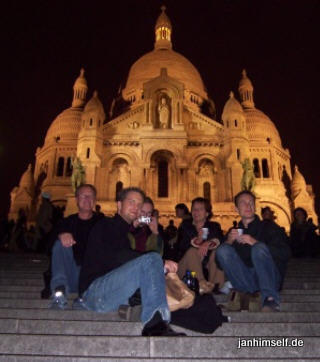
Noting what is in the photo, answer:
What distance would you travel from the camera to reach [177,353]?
3881mm

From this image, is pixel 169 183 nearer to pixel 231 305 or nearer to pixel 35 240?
pixel 35 240

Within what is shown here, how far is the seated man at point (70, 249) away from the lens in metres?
5.32

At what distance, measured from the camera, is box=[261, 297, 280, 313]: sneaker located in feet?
16.8

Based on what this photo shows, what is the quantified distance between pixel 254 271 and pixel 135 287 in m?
2.22

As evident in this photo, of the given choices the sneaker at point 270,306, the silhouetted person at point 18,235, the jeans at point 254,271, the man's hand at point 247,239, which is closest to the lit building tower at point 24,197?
the silhouetted person at point 18,235

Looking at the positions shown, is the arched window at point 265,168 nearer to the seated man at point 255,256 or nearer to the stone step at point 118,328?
the seated man at point 255,256

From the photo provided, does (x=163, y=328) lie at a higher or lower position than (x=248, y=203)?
Result: lower

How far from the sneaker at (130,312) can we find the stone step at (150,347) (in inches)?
16.1

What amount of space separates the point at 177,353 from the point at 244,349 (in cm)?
68

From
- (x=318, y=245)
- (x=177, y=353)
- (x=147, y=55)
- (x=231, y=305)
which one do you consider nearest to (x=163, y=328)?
(x=177, y=353)

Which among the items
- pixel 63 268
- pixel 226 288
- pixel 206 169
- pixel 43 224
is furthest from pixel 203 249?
pixel 206 169

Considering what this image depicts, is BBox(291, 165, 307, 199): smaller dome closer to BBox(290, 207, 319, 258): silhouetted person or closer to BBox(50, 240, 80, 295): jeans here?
BBox(290, 207, 319, 258): silhouetted person

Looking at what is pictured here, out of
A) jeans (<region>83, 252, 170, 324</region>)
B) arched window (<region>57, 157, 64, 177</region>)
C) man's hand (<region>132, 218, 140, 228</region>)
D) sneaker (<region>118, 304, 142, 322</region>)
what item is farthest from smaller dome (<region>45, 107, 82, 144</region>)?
sneaker (<region>118, 304, 142, 322</region>)

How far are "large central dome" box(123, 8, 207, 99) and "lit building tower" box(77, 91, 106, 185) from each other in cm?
1285
